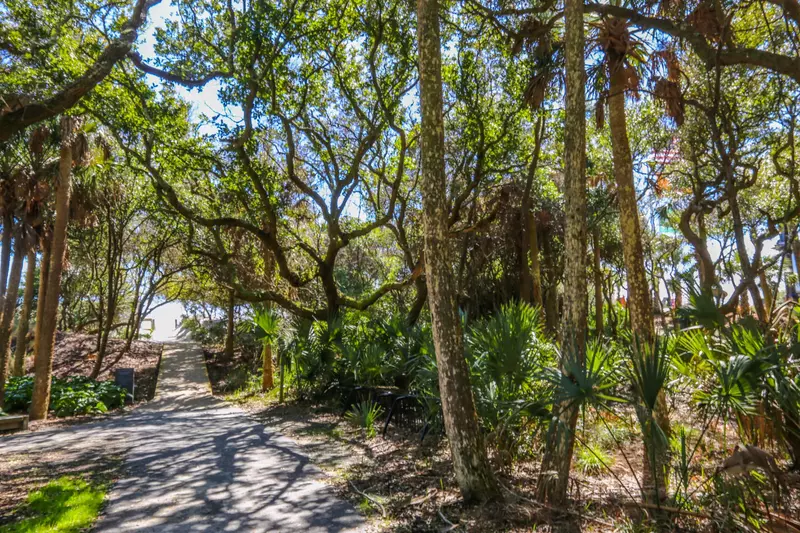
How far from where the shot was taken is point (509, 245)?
629 inches

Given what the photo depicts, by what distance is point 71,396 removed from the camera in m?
14.2

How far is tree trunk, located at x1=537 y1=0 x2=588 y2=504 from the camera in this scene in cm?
477

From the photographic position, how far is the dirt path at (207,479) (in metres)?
4.91

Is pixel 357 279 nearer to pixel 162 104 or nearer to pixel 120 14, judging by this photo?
pixel 162 104

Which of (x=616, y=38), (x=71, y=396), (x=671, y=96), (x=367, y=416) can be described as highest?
(x=616, y=38)

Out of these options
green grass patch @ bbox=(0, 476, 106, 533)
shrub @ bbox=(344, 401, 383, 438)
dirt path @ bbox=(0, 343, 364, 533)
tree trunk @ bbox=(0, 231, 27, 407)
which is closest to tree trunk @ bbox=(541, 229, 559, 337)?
shrub @ bbox=(344, 401, 383, 438)

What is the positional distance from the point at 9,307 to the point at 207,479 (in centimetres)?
1239

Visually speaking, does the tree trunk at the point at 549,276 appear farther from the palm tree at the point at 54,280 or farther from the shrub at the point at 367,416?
the palm tree at the point at 54,280

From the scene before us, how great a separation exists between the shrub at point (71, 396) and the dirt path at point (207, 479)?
2470mm

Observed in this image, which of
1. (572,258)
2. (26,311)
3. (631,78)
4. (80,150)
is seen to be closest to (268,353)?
(80,150)

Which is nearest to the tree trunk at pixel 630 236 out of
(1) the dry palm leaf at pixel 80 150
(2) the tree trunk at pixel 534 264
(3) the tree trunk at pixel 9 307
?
(2) the tree trunk at pixel 534 264

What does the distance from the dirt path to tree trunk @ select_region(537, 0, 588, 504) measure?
77.5 inches

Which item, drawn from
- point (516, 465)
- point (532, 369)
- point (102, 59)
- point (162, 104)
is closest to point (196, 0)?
point (162, 104)

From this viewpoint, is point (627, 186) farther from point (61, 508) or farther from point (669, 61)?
point (61, 508)
